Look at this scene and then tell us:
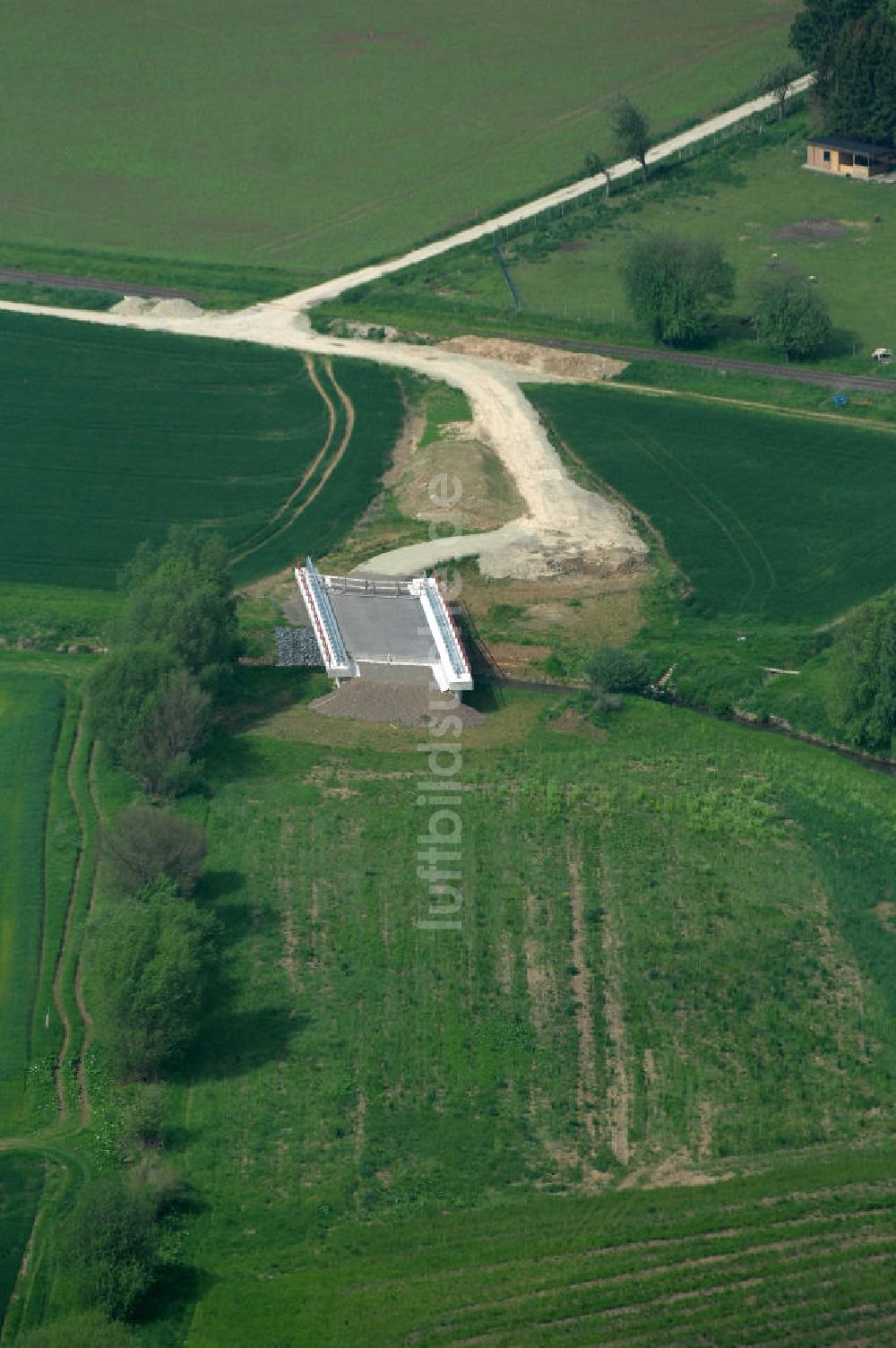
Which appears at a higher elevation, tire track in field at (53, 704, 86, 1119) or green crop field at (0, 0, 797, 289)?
green crop field at (0, 0, 797, 289)

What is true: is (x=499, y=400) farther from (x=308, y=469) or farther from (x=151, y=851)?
(x=151, y=851)

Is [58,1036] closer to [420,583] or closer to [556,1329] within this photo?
[556,1329]

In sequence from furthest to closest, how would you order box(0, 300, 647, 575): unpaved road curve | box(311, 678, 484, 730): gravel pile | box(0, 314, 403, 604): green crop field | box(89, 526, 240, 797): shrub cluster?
box(0, 314, 403, 604): green crop field, box(0, 300, 647, 575): unpaved road curve, box(311, 678, 484, 730): gravel pile, box(89, 526, 240, 797): shrub cluster

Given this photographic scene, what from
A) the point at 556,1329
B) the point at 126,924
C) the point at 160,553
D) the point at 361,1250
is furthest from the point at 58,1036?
the point at 160,553

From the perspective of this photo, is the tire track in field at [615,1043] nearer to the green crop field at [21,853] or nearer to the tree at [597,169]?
the green crop field at [21,853]

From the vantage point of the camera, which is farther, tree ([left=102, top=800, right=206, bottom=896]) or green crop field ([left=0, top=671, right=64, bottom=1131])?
tree ([left=102, top=800, right=206, bottom=896])

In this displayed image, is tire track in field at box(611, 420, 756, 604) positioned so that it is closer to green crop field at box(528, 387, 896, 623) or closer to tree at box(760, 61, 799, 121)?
green crop field at box(528, 387, 896, 623)

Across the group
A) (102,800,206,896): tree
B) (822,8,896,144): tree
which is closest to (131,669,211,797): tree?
(102,800,206,896): tree
